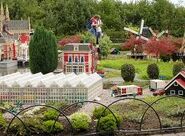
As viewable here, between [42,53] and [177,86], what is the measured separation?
14.3 m

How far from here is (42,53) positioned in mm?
46531

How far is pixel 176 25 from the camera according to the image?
261 feet

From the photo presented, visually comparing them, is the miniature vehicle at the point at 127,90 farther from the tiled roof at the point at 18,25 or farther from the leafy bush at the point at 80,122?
the tiled roof at the point at 18,25

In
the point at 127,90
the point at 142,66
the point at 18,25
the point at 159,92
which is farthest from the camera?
the point at 18,25

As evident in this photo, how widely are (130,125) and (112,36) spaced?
54065 millimetres

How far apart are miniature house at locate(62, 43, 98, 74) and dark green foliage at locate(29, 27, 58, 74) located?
1.15 m

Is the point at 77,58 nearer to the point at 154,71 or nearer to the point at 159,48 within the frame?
the point at 154,71

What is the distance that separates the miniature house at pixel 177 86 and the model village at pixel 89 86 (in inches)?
2.6

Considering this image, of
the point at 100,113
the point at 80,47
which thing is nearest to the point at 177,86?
the point at 100,113

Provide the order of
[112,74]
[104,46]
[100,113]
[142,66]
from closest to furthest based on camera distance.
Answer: [100,113]
[112,74]
[142,66]
[104,46]

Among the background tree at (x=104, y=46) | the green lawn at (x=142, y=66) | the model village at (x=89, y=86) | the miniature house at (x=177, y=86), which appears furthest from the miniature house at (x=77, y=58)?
the background tree at (x=104, y=46)

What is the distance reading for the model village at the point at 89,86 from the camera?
84.8 feet

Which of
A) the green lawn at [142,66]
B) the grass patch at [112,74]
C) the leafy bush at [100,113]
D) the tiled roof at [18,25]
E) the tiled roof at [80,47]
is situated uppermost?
the tiled roof at [18,25]

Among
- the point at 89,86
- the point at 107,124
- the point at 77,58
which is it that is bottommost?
the point at 107,124
